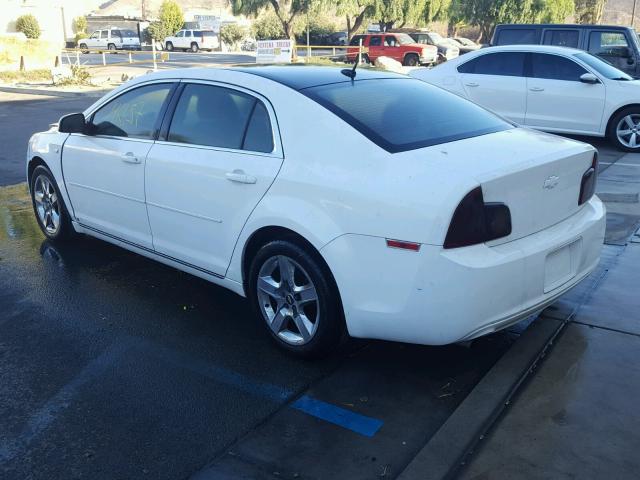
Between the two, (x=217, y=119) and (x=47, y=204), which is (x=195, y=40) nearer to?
(x=47, y=204)

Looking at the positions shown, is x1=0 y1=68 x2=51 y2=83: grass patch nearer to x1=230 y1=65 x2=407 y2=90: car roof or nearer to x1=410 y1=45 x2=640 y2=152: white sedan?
x1=410 y1=45 x2=640 y2=152: white sedan

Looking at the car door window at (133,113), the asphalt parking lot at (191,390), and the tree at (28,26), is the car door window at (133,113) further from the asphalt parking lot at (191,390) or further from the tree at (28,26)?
the tree at (28,26)

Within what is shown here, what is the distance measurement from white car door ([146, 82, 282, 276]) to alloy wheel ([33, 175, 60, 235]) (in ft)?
5.60

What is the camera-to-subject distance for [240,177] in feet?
12.8

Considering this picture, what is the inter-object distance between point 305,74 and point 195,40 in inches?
1989

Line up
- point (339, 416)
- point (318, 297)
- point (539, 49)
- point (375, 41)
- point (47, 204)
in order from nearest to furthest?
point (339, 416) < point (318, 297) < point (47, 204) < point (539, 49) < point (375, 41)

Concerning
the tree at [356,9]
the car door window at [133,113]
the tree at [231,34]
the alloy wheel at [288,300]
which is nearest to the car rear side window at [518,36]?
the car door window at [133,113]

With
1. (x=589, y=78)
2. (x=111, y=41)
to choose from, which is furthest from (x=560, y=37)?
(x=111, y=41)

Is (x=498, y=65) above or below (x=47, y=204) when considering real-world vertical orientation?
above

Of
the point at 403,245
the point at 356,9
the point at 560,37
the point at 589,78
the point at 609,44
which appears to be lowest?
the point at 403,245

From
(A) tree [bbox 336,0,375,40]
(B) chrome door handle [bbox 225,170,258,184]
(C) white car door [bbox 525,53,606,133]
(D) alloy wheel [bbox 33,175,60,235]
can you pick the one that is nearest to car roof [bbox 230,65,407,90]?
(B) chrome door handle [bbox 225,170,258,184]

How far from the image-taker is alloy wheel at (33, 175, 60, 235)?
5.89 meters

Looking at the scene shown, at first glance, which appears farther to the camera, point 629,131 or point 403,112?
point 629,131

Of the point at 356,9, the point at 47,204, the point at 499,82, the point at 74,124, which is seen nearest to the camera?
the point at 74,124
